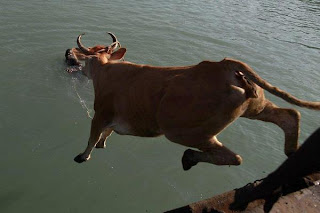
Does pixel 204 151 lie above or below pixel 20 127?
above

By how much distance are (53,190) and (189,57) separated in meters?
6.77

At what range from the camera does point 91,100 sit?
29.5 ft

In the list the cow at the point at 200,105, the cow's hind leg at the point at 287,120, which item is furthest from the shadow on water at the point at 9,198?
the cow's hind leg at the point at 287,120

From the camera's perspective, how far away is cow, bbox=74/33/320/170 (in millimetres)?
4066

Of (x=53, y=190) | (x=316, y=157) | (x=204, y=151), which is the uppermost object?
(x=316, y=157)

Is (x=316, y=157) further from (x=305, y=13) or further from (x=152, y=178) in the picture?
(x=305, y=13)

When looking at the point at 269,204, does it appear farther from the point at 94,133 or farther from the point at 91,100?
the point at 91,100

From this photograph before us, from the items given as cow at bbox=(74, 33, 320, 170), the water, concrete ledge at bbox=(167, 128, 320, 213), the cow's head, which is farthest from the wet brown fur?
the water

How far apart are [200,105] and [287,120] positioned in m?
1.32

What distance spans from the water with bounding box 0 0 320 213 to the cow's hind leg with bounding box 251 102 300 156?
7.31 feet

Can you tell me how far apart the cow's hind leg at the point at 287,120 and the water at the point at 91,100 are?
223 centimetres

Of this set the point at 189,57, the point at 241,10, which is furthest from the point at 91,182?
the point at 241,10

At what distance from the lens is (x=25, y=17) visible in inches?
496

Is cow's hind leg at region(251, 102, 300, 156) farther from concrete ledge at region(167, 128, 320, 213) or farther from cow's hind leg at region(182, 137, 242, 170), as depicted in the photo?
cow's hind leg at region(182, 137, 242, 170)
